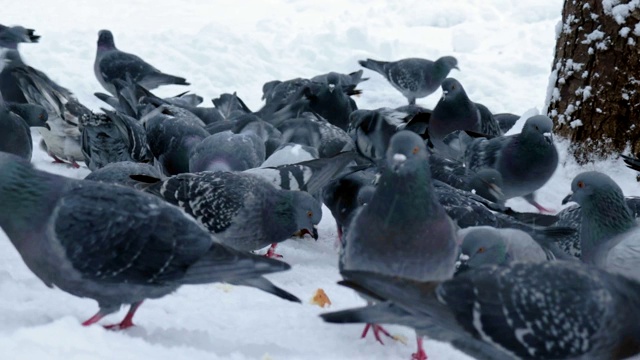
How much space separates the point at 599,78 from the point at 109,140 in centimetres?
380

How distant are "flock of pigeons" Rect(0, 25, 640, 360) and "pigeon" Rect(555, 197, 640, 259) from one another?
2cm

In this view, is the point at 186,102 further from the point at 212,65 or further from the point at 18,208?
the point at 18,208

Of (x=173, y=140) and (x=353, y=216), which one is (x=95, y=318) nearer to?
(x=353, y=216)

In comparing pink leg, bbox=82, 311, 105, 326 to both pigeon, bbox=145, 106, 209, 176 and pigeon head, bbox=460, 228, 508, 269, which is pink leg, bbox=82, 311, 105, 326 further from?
pigeon, bbox=145, 106, 209, 176

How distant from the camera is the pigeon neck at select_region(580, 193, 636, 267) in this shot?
4.81 meters

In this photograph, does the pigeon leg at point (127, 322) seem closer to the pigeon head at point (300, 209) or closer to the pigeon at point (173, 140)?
the pigeon head at point (300, 209)

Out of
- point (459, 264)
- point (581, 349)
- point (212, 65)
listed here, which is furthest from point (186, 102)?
point (581, 349)

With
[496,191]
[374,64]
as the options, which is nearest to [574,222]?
[496,191]

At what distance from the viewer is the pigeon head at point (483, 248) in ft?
14.0

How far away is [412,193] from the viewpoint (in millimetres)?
3703

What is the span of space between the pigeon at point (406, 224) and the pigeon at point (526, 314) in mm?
427

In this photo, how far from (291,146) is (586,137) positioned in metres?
2.29

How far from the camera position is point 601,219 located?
4848 mm

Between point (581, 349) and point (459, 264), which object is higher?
point (581, 349)
